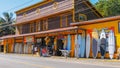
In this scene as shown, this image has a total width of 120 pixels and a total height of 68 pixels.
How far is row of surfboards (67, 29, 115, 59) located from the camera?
23.6m

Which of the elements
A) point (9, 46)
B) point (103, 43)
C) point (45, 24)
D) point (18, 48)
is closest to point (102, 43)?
point (103, 43)

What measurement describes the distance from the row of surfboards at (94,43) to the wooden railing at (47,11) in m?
5.50

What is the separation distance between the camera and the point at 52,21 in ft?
112

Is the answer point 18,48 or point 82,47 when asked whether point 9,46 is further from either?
point 82,47

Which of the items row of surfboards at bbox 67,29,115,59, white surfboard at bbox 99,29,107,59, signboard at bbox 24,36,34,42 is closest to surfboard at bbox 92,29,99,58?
row of surfboards at bbox 67,29,115,59

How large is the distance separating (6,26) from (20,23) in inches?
849

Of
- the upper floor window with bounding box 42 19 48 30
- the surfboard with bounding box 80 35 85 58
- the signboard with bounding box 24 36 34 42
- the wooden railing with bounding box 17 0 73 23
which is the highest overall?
the wooden railing with bounding box 17 0 73 23

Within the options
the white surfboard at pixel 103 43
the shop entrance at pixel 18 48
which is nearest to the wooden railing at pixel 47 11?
the shop entrance at pixel 18 48

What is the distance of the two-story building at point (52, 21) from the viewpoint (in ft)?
98.5

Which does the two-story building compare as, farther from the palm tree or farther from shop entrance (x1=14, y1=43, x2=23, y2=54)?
the palm tree

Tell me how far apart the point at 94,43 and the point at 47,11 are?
464 inches

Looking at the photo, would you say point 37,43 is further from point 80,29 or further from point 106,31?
point 106,31

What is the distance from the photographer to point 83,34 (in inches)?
1057

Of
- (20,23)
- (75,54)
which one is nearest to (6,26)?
(20,23)
